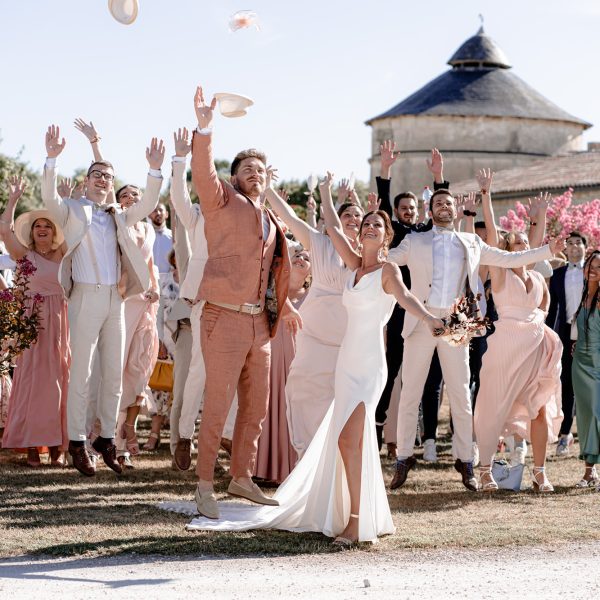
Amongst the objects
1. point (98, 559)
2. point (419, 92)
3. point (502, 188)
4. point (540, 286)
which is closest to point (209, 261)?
point (98, 559)

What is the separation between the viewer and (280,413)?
10.5 meters

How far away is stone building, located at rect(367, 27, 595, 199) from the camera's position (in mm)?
60844

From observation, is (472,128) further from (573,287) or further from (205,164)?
(205,164)

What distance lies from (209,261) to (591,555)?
10.3ft

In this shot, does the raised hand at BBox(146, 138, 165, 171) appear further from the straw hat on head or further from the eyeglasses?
the straw hat on head

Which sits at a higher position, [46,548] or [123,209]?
[123,209]

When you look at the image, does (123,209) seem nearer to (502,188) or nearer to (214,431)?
(214,431)

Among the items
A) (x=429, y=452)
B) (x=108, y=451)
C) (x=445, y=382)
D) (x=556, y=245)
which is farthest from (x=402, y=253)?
(x=108, y=451)

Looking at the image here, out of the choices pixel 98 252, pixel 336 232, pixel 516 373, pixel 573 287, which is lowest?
pixel 516 373

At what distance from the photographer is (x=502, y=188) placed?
44.4 metres

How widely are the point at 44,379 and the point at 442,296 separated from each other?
12.2 ft

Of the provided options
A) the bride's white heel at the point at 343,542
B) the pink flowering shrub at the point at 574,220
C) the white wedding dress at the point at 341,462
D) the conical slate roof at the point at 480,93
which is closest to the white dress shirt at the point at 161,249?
the white wedding dress at the point at 341,462

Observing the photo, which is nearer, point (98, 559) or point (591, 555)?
point (98, 559)

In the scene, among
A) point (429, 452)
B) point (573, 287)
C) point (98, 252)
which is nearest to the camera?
point (98, 252)
